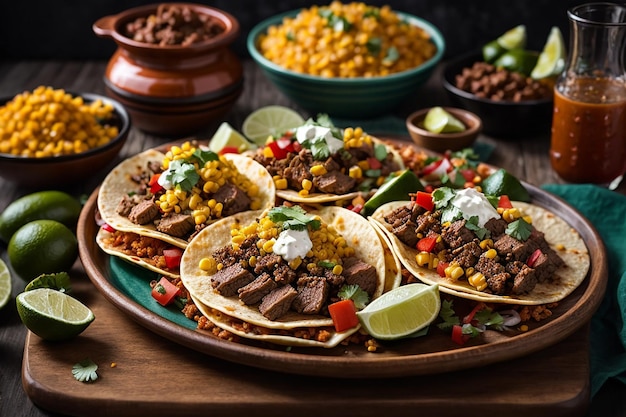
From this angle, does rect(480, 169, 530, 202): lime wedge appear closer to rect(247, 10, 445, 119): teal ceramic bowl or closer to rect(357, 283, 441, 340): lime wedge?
rect(357, 283, 441, 340): lime wedge

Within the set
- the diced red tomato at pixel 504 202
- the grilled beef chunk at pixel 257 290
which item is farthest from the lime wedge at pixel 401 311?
the diced red tomato at pixel 504 202

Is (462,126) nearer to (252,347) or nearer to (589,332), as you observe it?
(589,332)

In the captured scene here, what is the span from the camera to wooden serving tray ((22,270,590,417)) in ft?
11.7

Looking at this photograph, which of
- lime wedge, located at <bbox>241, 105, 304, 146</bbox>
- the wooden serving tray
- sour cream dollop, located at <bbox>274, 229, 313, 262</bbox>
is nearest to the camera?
the wooden serving tray

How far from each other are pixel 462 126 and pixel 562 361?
2563mm

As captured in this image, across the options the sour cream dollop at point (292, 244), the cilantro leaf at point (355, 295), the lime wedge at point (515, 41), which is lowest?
the lime wedge at point (515, 41)

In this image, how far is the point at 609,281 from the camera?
4594mm

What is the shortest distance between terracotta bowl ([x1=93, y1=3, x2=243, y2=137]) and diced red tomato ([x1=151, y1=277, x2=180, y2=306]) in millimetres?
2534

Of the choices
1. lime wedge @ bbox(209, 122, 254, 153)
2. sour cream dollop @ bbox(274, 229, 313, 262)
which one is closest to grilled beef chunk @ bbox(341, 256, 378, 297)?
sour cream dollop @ bbox(274, 229, 313, 262)

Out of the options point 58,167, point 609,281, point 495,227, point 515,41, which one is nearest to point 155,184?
point 58,167

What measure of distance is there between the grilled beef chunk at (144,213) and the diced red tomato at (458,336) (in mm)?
1810

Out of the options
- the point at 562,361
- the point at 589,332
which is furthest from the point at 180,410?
the point at 589,332

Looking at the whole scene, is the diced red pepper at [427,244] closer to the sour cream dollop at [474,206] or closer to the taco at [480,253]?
the taco at [480,253]

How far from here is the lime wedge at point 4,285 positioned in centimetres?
443
